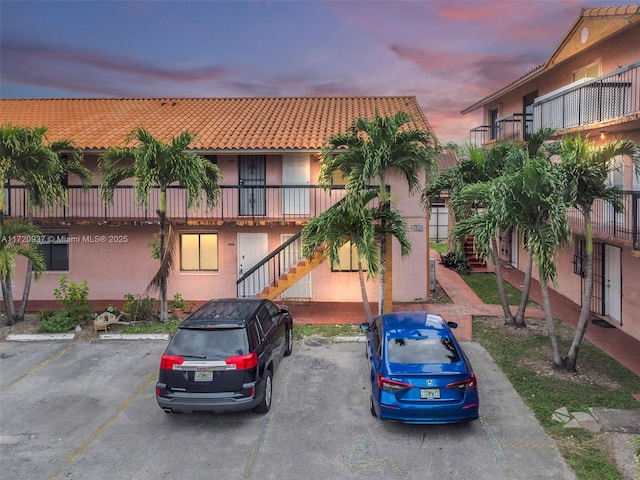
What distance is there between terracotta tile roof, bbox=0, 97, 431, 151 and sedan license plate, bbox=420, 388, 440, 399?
1057 centimetres

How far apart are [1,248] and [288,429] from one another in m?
9.91

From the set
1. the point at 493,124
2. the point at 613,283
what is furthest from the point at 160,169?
the point at 493,124

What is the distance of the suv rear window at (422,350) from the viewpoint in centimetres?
780

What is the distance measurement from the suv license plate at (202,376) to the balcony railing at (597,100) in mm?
A: 10955

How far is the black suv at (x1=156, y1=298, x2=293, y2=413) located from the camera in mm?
7773

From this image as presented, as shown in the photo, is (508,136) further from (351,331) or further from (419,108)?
(351,331)

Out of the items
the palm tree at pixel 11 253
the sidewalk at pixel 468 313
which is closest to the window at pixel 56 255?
the palm tree at pixel 11 253

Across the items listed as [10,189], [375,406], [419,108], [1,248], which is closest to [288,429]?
[375,406]

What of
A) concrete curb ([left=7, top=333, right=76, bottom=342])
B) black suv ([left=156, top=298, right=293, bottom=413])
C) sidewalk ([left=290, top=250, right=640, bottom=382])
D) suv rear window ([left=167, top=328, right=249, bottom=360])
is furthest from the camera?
concrete curb ([left=7, top=333, right=76, bottom=342])

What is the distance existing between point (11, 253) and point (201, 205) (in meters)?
5.82

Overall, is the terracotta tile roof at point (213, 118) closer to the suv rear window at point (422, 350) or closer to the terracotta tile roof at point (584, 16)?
the terracotta tile roof at point (584, 16)

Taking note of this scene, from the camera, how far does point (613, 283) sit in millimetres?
13797

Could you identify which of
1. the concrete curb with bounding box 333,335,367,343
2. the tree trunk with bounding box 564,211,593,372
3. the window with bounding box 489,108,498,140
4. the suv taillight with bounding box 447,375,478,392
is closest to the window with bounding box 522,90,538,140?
the window with bounding box 489,108,498,140

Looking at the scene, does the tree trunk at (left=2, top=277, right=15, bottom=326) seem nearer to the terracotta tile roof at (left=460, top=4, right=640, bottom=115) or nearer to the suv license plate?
the suv license plate
